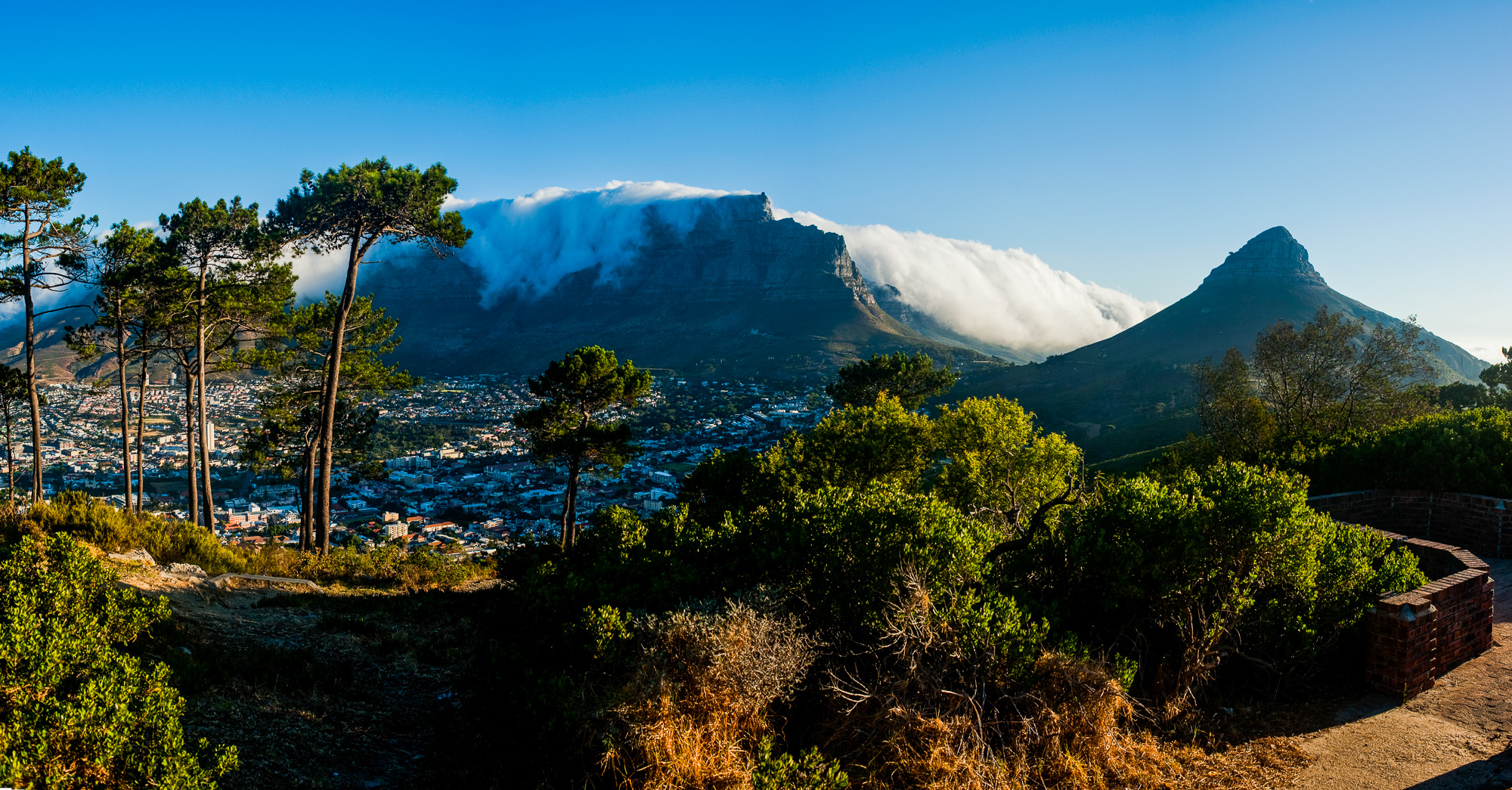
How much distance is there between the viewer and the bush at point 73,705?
3672 millimetres

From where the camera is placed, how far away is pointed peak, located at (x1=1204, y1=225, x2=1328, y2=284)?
105125 millimetres

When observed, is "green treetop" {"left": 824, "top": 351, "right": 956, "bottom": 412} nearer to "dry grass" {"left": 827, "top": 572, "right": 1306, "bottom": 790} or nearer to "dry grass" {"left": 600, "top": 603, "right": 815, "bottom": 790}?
"dry grass" {"left": 827, "top": 572, "right": 1306, "bottom": 790}

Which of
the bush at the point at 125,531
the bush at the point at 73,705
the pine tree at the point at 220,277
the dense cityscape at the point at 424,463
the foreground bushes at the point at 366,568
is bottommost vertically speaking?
the dense cityscape at the point at 424,463

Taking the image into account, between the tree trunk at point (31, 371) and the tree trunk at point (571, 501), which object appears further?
the tree trunk at point (571, 501)

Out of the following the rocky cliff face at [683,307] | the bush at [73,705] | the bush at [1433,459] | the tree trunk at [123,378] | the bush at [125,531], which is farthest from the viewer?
the rocky cliff face at [683,307]

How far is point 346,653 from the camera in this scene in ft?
29.1

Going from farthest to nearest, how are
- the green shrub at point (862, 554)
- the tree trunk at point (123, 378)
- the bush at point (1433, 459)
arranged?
the tree trunk at point (123, 378) → the bush at point (1433, 459) → the green shrub at point (862, 554)

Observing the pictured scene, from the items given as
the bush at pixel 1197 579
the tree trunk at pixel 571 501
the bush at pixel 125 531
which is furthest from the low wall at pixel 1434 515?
the bush at pixel 125 531

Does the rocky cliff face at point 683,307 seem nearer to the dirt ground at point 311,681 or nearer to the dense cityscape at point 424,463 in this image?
the dense cityscape at point 424,463

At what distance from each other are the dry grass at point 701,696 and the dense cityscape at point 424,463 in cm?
889

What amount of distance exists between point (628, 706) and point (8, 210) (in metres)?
20.4

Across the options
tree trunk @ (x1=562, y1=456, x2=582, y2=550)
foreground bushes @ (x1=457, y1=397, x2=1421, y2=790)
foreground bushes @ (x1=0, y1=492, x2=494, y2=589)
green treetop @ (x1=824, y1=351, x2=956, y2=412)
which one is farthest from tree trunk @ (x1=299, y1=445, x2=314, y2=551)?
green treetop @ (x1=824, y1=351, x2=956, y2=412)

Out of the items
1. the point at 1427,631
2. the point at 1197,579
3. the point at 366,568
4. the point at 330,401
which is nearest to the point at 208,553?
the point at 366,568

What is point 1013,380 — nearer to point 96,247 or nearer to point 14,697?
point 96,247
